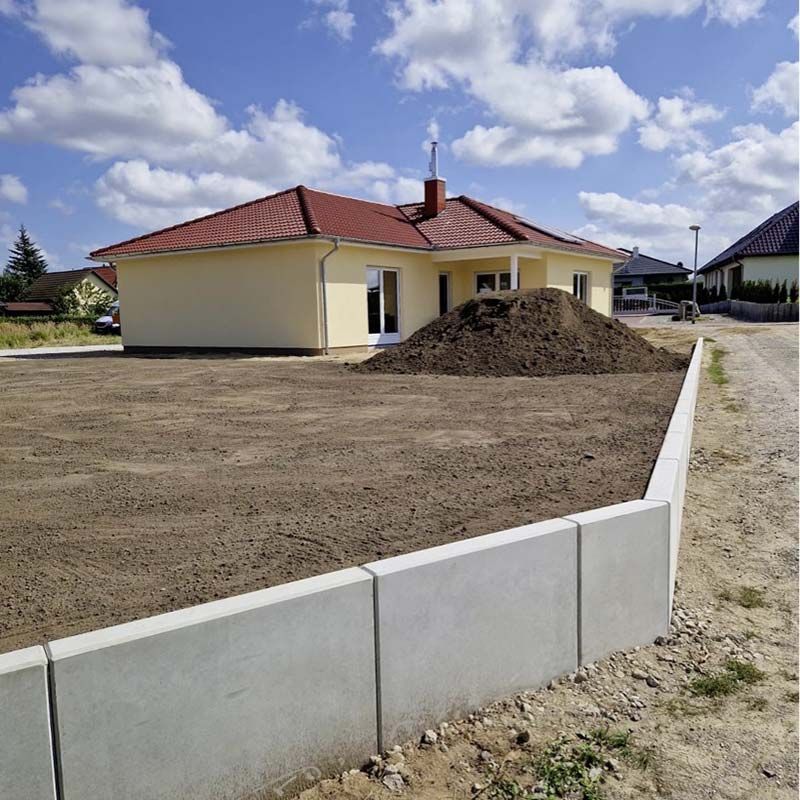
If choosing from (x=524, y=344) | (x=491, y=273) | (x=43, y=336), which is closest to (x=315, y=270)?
(x=524, y=344)

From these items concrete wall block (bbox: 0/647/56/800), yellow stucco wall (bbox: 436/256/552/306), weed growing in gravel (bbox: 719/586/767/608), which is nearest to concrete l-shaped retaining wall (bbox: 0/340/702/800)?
concrete wall block (bbox: 0/647/56/800)

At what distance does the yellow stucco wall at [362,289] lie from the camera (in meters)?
17.5

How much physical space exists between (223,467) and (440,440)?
1.98 metres

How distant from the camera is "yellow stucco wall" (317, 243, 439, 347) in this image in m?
17.5

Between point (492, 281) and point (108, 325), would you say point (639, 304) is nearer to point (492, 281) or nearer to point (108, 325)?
point (492, 281)

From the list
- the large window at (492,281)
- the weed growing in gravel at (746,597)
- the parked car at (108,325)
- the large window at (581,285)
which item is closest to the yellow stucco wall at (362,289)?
the large window at (492,281)

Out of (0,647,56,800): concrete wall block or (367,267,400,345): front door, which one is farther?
(367,267,400,345): front door

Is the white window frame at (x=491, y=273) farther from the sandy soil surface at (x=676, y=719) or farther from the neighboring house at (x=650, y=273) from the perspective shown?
the neighboring house at (x=650, y=273)

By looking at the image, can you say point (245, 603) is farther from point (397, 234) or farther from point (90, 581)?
point (397, 234)

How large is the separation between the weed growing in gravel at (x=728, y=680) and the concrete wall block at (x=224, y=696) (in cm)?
147

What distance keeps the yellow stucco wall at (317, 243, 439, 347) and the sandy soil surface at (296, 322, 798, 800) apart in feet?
44.3

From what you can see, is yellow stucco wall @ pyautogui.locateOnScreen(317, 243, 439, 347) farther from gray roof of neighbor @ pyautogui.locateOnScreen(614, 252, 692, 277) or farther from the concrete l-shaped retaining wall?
gray roof of neighbor @ pyautogui.locateOnScreen(614, 252, 692, 277)

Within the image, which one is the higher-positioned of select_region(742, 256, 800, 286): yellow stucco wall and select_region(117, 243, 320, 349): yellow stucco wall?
select_region(742, 256, 800, 286): yellow stucco wall

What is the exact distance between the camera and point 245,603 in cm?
235
